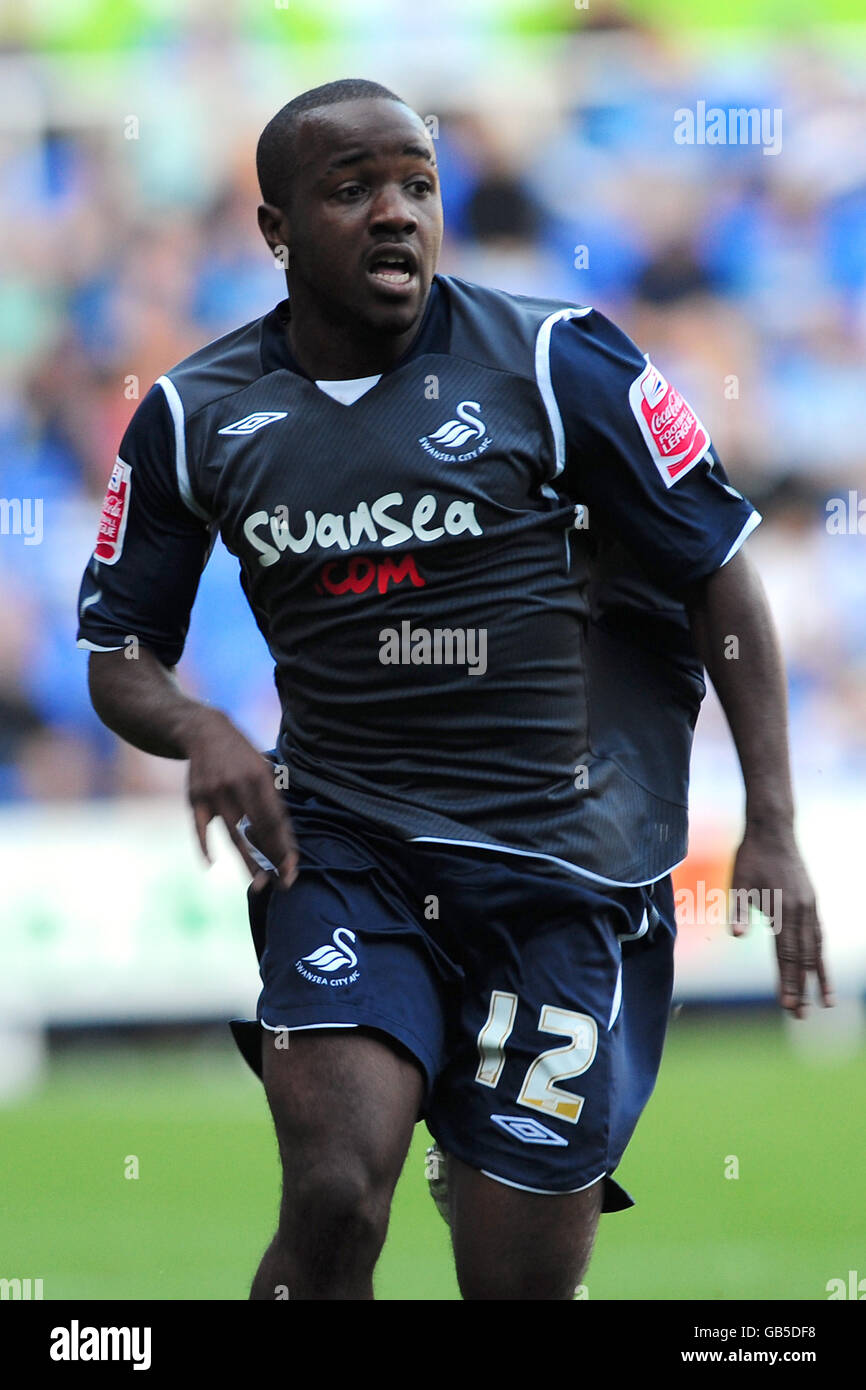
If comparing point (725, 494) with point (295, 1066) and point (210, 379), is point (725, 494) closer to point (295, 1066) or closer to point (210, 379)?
point (210, 379)

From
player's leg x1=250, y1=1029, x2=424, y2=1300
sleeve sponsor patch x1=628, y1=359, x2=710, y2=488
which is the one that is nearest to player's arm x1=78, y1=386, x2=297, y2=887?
player's leg x1=250, y1=1029, x2=424, y2=1300

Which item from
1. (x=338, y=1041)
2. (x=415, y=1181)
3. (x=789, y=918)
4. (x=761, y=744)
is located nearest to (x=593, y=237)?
(x=415, y=1181)

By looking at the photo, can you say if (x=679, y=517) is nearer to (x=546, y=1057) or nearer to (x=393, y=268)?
(x=393, y=268)

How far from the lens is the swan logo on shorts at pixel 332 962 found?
3754 mm

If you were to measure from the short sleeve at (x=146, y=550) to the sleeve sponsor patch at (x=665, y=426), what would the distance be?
2.89ft

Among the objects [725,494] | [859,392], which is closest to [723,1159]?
[725,494]

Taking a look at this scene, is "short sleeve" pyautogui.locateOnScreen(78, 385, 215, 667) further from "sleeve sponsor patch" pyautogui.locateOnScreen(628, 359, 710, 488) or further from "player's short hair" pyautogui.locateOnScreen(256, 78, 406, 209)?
"sleeve sponsor patch" pyautogui.locateOnScreen(628, 359, 710, 488)

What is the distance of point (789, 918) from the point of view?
3.74 meters

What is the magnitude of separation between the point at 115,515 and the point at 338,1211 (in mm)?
1459

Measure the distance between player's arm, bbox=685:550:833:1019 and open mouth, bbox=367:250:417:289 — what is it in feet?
2.59

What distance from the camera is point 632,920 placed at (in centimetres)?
411

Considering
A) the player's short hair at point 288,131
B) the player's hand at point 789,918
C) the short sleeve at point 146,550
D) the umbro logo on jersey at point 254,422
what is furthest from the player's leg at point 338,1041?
the player's short hair at point 288,131

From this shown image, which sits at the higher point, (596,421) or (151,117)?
(151,117)

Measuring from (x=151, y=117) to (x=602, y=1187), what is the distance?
7.85 meters
